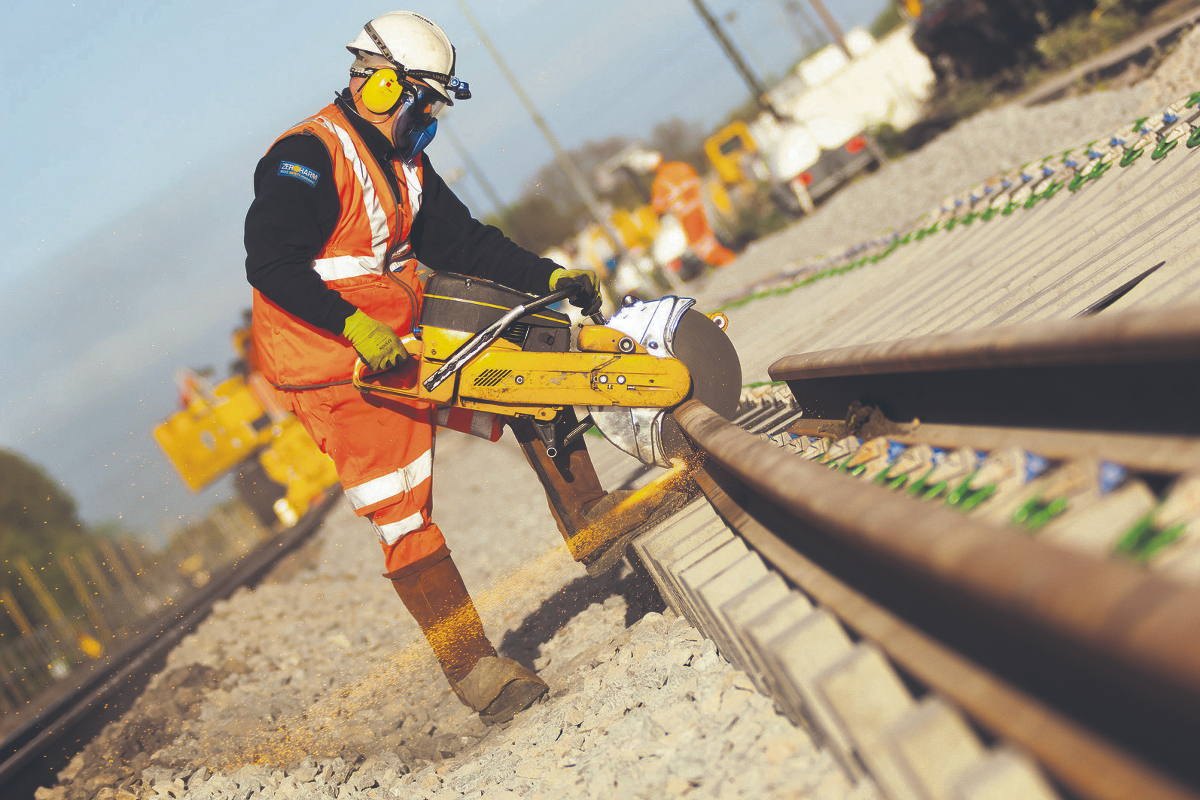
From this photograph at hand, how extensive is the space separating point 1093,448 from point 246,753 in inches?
160

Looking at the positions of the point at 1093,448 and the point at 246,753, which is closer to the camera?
the point at 1093,448

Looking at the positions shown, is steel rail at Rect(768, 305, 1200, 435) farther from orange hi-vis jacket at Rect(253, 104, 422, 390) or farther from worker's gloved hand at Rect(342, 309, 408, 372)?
orange hi-vis jacket at Rect(253, 104, 422, 390)

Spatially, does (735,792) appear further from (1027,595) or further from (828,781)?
(1027,595)

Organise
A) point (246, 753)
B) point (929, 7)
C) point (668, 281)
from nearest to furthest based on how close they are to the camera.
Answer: point (246, 753)
point (929, 7)
point (668, 281)

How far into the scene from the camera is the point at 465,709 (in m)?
4.04

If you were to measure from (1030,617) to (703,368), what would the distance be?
8.83ft

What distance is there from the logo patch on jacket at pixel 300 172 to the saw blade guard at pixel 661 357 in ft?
4.20

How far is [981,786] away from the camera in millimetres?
1307

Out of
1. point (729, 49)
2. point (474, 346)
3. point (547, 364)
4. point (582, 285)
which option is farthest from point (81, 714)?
point (729, 49)

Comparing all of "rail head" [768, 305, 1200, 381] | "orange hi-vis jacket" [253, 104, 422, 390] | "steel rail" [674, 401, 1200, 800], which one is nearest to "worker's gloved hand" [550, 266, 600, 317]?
"orange hi-vis jacket" [253, 104, 422, 390]

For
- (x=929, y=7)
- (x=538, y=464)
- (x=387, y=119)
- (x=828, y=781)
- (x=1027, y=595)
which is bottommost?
(x=828, y=781)

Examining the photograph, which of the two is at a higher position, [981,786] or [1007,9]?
[1007,9]

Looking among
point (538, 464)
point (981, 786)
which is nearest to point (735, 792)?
point (981, 786)

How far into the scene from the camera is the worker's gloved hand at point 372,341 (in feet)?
10.6
